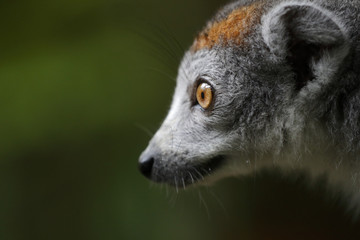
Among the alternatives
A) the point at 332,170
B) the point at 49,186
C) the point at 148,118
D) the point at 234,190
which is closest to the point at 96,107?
the point at 148,118

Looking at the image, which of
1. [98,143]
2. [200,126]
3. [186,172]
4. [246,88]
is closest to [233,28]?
[246,88]

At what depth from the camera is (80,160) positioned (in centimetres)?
341

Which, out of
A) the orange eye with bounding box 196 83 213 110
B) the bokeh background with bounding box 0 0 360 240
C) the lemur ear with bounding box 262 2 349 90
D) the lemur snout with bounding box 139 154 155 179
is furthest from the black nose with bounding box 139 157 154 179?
the bokeh background with bounding box 0 0 360 240

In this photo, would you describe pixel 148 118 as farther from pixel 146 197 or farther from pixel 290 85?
pixel 290 85

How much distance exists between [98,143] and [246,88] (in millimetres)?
2103

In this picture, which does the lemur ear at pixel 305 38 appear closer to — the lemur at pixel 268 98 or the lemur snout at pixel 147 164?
the lemur at pixel 268 98

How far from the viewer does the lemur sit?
1370 mm

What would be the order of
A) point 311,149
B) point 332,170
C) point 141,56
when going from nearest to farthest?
point 311,149, point 332,170, point 141,56

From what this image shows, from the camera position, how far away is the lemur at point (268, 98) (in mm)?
1370

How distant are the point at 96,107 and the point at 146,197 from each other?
28.7 inches

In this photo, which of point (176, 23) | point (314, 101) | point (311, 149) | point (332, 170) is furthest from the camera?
point (176, 23)

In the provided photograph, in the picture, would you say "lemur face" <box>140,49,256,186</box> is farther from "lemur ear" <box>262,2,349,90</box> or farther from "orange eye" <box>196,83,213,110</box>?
"lemur ear" <box>262,2,349,90</box>

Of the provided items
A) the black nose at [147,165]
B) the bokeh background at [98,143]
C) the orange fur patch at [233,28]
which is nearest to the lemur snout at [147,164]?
the black nose at [147,165]

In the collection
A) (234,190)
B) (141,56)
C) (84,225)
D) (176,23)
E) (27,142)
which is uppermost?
(176,23)
